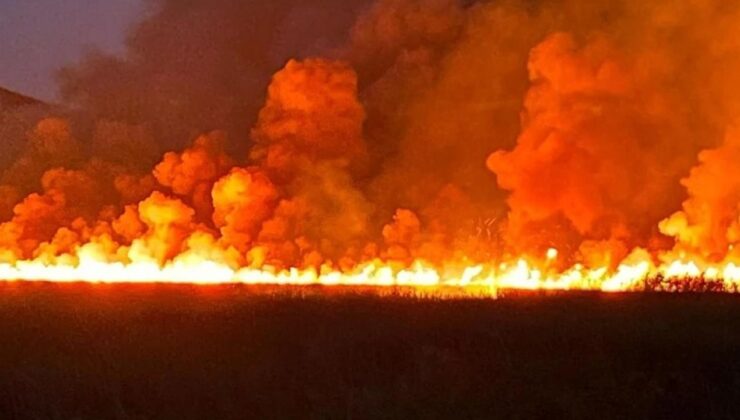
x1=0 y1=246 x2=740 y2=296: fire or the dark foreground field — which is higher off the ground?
x1=0 y1=246 x2=740 y2=296: fire

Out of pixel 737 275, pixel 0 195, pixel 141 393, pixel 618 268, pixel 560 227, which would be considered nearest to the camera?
pixel 141 393

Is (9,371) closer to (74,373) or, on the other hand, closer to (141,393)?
(74,373)

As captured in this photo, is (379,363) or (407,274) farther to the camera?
(407,274)

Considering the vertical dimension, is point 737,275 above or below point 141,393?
above

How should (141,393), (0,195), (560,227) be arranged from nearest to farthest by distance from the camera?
(141,393) → (560,227) → (0,195)

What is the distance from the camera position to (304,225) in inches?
2527

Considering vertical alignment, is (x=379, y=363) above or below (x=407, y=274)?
below

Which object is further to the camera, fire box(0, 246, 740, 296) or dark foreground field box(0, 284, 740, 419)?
fire box(0, 246, 740, 296)

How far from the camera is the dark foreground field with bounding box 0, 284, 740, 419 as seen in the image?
54.4ft

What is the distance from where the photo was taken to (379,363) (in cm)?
1952

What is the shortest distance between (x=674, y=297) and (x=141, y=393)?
58.5 feet

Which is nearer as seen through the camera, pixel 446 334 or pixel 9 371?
pixel 9 371

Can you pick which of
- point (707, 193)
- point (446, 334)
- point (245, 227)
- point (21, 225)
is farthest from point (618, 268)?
point (21, 225)

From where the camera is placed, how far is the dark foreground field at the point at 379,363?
16578mm
